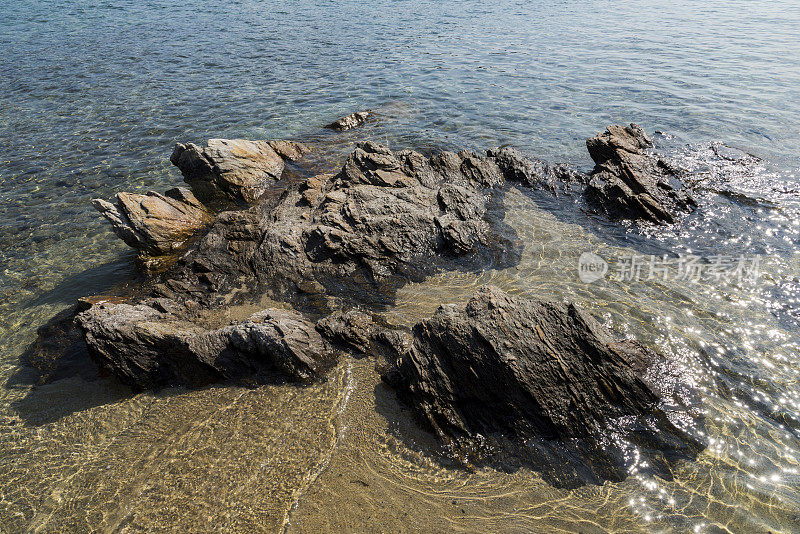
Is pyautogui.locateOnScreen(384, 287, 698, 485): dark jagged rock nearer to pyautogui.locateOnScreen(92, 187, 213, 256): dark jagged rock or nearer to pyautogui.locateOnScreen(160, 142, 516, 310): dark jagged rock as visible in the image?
pyautogui.locateOnScreen(160, 142, 516, 310): dark jagged rock

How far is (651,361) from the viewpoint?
786 centimetres

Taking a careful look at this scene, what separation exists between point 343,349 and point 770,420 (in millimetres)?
7813

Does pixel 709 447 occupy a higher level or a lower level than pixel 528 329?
lower

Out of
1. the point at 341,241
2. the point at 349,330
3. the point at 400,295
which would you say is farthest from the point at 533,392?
the point at 341,241

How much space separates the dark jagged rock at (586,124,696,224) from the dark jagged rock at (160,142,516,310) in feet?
13.7

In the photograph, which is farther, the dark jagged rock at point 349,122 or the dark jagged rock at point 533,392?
the dark jagged rock at point 349,122

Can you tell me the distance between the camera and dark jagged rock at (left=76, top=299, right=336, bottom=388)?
7.91 m

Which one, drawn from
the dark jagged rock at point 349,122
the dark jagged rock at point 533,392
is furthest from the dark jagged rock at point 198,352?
the dark jagged rock at point 349,122

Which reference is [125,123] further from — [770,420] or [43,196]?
[770,420]

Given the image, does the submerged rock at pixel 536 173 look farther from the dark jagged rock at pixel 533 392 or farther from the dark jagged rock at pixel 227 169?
the dark jagged rock at pixel 227 169

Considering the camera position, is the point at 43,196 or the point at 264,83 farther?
the point at 264,83

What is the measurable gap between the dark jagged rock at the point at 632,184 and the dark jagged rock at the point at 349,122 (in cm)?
1080

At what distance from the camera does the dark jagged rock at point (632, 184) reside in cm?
1247

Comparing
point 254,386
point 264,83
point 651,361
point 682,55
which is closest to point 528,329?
point 651,361
